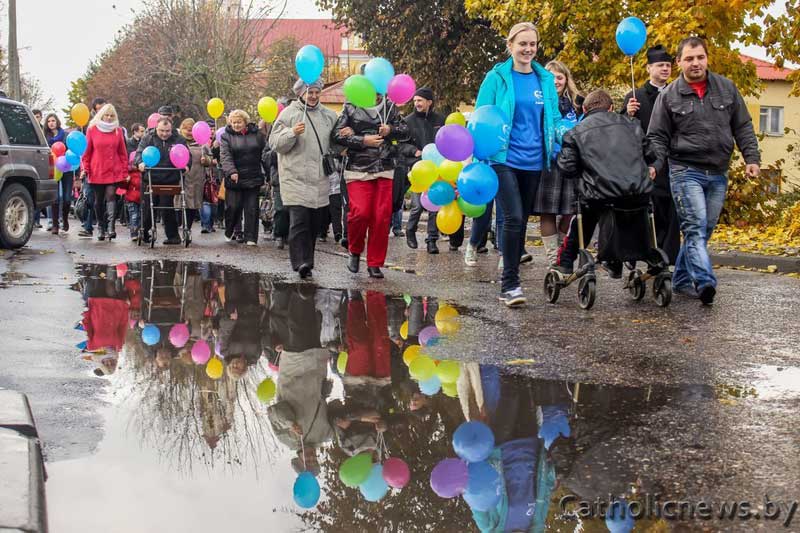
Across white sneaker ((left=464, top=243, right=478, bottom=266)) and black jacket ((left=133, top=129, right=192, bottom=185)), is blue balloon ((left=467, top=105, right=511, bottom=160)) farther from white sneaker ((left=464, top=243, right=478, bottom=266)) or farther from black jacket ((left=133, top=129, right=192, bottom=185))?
black jacket ((left=133, top=129, right=192, bottom=185))

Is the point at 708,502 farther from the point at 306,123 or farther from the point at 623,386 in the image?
the point at 306,123

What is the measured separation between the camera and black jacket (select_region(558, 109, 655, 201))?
8344mm

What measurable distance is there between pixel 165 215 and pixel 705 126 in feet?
30.1

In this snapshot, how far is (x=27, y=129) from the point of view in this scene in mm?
14969

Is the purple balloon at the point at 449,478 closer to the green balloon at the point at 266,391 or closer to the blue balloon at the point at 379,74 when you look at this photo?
the green balloon at the point at 266,391

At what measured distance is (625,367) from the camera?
630cm

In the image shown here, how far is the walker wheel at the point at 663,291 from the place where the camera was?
8.73 metres

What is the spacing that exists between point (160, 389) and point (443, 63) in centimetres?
2802

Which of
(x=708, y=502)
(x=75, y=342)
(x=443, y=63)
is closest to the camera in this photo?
(x=708, y=502)

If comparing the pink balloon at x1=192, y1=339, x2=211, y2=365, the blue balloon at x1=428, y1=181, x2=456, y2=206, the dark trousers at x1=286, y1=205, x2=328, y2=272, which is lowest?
the pink balloon at x1=192, y1=339, x2=211, y2=365

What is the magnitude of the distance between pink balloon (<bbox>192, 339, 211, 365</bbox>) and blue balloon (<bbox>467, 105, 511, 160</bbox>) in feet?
8.89

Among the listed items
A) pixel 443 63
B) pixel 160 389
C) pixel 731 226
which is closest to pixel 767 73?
pixel 443 63

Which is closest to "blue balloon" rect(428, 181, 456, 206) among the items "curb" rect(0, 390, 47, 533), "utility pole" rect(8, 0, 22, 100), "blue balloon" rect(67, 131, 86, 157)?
"blue balloon" rect(67, 131, 86, 157)

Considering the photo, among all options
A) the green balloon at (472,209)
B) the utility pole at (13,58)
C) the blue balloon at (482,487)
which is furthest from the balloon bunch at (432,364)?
the utility pole at (13,58)
